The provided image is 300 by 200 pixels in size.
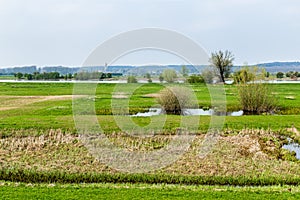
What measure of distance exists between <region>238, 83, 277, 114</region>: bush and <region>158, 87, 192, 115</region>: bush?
15.5 feet

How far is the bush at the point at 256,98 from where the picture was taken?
28.2 meters

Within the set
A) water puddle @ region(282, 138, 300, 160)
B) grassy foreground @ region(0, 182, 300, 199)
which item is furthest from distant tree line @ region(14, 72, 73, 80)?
grassy foreground @ region(0, 182, 300, 199)

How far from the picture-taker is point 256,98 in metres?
28.6

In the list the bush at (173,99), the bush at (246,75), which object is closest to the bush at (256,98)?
the bush at (246,75)

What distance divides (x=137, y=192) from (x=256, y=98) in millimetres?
20631

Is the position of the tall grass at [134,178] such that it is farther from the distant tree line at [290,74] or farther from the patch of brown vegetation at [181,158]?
the distant tree line at [290,74]

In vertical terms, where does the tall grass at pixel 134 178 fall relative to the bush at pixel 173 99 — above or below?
below

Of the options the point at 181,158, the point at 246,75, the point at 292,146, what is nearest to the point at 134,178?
the point at 181,158

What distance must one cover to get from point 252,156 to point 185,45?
17.6 ft

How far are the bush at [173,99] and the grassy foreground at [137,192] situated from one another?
1761 cm

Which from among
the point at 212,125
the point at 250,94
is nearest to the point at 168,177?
the point at 212,125

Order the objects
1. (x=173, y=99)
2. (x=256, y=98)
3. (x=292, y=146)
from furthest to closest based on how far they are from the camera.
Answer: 1. (x=256, y=98)
2. (x=173, y=99)
3. (x=292, y=146)

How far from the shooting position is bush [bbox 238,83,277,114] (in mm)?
28172

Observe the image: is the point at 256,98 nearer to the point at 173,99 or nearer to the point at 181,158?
the point at 173,99
